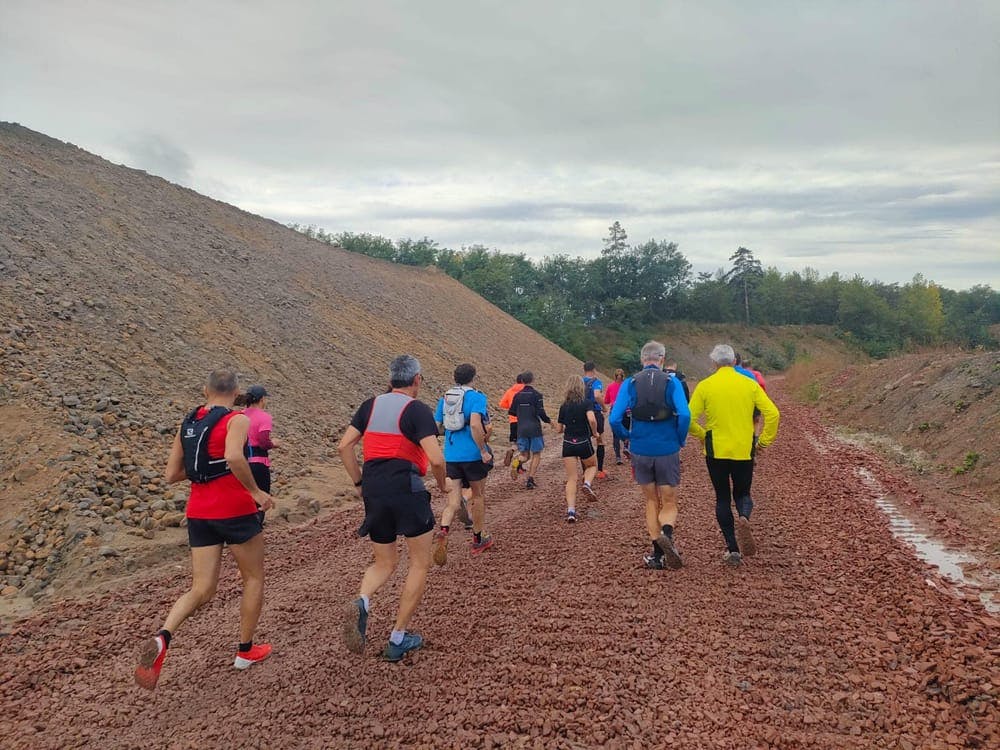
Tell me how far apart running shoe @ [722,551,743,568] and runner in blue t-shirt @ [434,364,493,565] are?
239 centimetres

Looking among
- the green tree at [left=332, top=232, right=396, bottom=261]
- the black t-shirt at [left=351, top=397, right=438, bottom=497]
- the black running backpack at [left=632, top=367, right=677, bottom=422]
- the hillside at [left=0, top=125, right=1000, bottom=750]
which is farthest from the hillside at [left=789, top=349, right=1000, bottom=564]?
the green tree at [left=332, top=232, right=396, bottom=261]

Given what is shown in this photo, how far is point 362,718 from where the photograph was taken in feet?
11.8

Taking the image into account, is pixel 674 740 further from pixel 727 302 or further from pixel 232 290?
pixel 727 302

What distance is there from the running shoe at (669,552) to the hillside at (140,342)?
5501 millimetres

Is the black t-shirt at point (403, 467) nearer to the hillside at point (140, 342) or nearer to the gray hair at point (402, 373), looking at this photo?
the gray hair at point (402, 373)

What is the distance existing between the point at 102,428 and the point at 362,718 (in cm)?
730

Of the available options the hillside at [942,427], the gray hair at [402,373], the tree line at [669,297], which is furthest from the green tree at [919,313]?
the gray hair at [402,373]

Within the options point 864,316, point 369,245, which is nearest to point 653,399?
point 369,245

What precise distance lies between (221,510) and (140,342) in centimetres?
977

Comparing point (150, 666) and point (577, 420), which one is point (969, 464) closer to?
point (577, 420)

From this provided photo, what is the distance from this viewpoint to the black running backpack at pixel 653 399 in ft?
18.6

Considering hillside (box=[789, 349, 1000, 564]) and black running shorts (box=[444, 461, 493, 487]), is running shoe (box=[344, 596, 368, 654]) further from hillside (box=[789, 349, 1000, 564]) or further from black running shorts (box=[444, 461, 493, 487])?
hillside (box=[789, 349, 1000, 564])

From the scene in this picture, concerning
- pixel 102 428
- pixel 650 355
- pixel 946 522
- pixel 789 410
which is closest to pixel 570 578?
pixel 650 355

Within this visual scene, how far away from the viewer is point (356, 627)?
4176 millimetres
